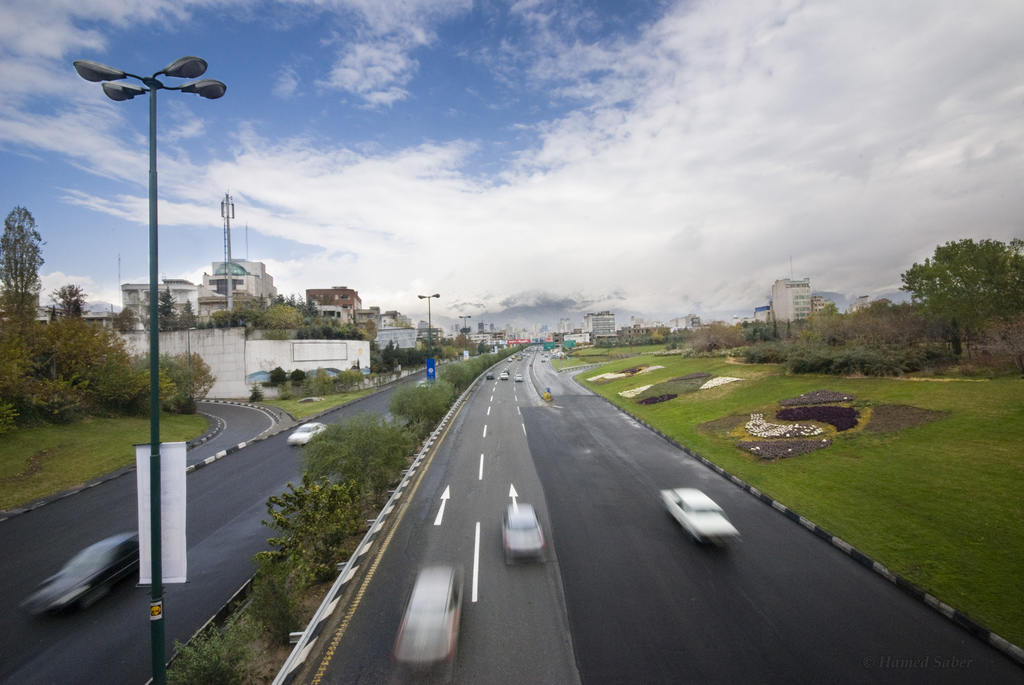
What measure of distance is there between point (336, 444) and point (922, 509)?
1899 cm

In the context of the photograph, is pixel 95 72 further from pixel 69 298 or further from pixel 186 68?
pixel 69 298

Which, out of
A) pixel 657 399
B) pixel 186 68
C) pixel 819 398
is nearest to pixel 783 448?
pixel 819 398

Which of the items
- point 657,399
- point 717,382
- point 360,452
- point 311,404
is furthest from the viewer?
point 311,404

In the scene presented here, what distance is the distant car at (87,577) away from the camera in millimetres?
10234

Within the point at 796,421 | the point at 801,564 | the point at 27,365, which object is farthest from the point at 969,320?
the point at 27,365

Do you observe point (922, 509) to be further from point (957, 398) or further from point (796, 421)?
point (957, 398)

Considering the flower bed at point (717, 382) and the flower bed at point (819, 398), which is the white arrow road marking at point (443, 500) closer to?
the flower bed at point (819, 398)

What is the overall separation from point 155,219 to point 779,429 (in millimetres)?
26475

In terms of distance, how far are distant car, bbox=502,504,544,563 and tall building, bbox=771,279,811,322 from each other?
126 m

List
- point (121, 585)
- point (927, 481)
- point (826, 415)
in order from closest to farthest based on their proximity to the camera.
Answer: point (121, 585), point (927, 481), point (826, 415)

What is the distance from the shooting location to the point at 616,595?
33.8 ft

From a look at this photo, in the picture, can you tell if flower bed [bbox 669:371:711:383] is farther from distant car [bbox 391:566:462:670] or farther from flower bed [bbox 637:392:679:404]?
distant car [bbox 391:566:462:670]

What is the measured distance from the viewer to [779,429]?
23297 mm

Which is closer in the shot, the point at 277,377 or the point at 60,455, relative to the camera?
the point at 60,455
